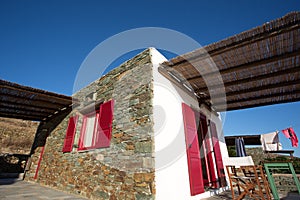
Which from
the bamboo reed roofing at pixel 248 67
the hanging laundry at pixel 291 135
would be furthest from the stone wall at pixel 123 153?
the hanging laundry at pixel 291 135

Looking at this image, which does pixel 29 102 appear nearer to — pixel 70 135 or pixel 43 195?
pixel 70 135

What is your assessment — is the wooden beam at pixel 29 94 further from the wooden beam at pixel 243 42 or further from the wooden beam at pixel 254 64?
the wooden beam at pixel 254 64

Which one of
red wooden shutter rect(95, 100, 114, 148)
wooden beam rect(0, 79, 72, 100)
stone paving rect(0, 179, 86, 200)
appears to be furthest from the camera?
wooden beam rect(0, 79, 72, 100)

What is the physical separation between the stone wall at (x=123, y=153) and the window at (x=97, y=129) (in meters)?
0.17

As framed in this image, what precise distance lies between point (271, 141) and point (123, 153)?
672 cm

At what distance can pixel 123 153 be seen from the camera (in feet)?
9.30

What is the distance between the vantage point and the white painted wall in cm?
241

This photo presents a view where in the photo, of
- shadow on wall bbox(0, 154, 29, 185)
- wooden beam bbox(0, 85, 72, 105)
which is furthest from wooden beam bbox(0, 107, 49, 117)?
shadow on wall bbox(0, 154, 29, 185)

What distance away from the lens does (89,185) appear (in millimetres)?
3312

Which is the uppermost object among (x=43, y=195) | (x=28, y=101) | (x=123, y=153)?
(x=28, y=101)

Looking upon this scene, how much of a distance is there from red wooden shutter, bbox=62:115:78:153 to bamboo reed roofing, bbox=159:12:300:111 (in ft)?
11.1

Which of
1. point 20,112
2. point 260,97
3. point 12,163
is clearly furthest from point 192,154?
point 12,163

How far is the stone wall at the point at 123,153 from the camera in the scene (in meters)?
2.48

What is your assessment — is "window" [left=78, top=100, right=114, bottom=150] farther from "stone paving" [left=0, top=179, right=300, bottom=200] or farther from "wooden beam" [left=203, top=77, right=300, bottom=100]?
"wooden beam" [left=203, top=77, right=300, bottom=100]
